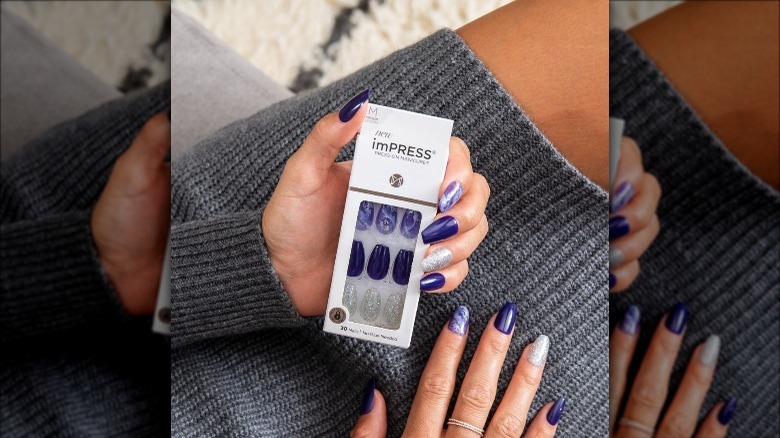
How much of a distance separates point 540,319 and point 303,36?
20cm

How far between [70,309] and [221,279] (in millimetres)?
108

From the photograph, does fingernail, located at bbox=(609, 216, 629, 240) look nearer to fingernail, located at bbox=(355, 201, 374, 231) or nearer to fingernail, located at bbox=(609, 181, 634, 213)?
fingernail, located at bbox=(609, 181, 634, 213)

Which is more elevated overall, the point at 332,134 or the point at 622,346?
the point at 332,134

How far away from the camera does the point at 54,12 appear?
0.32 meters

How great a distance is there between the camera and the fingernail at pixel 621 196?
0.40 metres

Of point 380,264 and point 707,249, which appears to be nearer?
point 380,264

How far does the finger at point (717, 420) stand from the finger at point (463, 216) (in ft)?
0.84

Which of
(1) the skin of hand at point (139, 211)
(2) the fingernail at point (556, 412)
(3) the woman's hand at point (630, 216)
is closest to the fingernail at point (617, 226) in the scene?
(3) the woman's hand at point (630, 216)

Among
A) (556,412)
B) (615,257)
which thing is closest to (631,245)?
(615,257)

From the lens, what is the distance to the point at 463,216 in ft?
1.09

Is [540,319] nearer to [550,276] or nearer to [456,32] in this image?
[550,276]

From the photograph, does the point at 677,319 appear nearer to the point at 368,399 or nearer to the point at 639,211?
the point at 639,211

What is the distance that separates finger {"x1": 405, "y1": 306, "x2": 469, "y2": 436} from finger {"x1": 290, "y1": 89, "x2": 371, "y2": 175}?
0.36 feet

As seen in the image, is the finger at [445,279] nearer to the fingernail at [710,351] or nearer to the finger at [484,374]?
the finger at [484,374]
